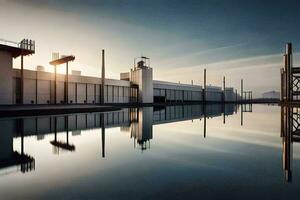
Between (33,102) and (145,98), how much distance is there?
2544cm

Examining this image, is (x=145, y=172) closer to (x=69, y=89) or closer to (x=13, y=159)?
(x=13, y=159)

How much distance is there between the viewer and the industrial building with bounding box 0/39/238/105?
28.0 meters

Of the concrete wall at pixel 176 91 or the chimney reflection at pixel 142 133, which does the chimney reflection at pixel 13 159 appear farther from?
the concrete wall at pixel 176 91

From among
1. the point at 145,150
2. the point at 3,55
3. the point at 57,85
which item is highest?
the point at 3,55

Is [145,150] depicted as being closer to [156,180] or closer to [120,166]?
[120,166]

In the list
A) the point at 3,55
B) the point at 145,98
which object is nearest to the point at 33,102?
the point at 3,55

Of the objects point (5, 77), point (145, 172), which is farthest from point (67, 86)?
point (145, 172)

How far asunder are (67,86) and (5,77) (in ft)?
33.8

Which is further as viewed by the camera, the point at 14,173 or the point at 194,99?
the point at 194,99

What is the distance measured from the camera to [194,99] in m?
85.4

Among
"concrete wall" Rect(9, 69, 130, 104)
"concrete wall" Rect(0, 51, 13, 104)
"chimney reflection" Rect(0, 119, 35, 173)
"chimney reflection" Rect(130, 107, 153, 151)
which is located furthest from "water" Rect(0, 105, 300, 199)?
"concrete wall" Rect(9, 69, 130, 104)

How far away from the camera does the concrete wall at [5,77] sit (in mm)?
27233

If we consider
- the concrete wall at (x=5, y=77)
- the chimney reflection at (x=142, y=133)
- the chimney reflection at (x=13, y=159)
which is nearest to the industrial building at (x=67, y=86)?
the concrete wall at (x=5, y=77)

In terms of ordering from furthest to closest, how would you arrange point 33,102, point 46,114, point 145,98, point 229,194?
point 145,98
point 33,102
point 46,114
point 229,194
